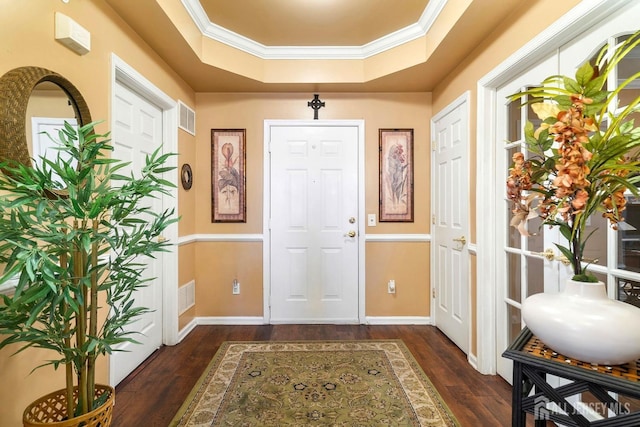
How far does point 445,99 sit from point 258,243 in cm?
225

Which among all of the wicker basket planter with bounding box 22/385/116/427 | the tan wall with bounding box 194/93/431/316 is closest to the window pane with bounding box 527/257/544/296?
the tan wall with bounding box 194/93/431/316

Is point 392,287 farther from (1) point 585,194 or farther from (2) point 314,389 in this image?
(1) point 585,194

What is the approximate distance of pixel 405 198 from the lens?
3176 mm

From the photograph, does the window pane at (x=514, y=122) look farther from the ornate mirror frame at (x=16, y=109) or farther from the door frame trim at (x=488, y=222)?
the ornate mirror frame at (x=16, y=109)

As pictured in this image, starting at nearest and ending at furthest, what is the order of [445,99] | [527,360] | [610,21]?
[527,360]
[610,21]
[445,99]

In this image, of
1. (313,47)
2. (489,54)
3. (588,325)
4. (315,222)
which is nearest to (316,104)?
(313,47)

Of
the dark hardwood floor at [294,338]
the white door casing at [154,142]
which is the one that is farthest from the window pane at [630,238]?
the white door casing at [154,142]

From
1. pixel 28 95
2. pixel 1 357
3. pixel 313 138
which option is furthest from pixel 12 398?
pixel 313 138

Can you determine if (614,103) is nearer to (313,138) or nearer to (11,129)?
(313,138)

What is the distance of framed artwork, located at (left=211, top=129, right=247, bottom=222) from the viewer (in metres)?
3.16

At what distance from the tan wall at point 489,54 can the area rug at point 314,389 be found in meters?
0.70

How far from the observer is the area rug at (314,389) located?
5.67ft

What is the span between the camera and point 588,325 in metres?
0.87

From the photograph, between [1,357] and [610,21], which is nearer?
[1,357]
